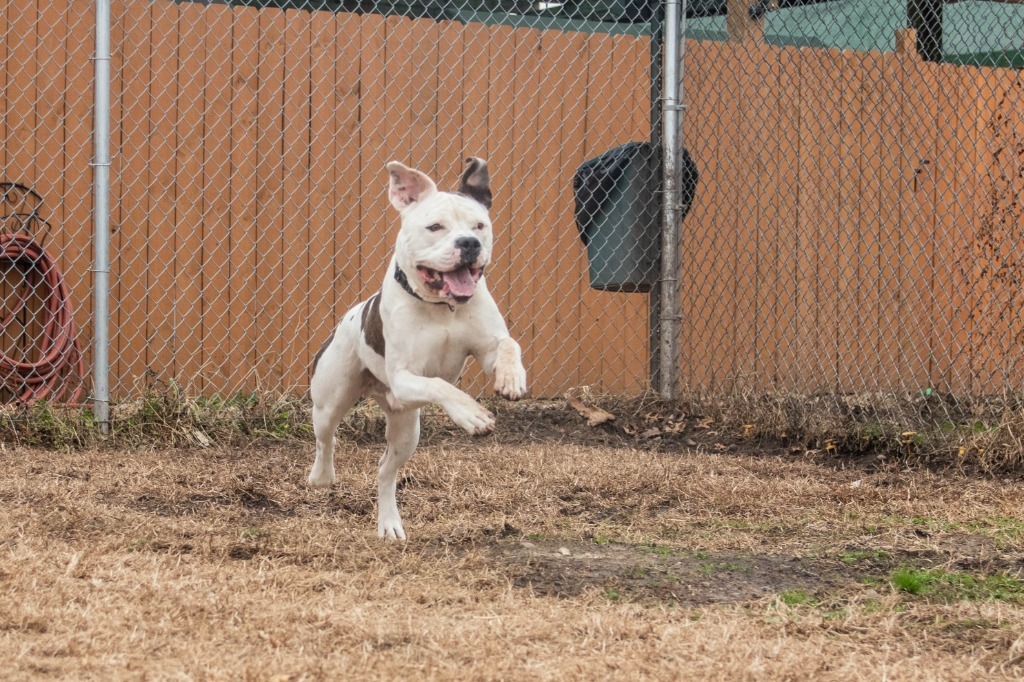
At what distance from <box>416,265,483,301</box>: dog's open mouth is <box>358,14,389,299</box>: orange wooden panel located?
3080mm

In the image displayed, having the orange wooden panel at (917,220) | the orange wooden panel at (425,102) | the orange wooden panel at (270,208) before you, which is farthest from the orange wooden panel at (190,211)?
the orange wooden panel at (917,220)

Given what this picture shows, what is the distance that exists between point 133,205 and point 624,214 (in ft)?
8.66

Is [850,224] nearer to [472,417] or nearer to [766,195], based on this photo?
[766,195]

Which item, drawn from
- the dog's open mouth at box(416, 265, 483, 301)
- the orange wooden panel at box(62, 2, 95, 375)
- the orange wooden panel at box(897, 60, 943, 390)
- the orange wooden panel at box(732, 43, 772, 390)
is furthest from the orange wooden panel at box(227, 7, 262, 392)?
the orange wooden panel at box(897, 60, 943, 390)

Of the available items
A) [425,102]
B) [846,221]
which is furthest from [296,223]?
[846,221]

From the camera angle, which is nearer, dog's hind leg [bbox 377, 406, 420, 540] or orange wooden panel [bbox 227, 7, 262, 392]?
dog's hind leg [bbox 377, 406, 420, 540]

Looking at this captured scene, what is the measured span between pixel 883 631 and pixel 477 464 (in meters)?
2.85

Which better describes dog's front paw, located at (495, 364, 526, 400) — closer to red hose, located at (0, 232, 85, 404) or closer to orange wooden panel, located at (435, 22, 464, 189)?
red hose, located at (0, 232, 85, 404)

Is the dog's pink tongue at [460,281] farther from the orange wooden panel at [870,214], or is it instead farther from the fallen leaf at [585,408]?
the orange wooden panel at [870,214]

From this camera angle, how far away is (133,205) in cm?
646

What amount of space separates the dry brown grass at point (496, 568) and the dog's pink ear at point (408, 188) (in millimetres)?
1145

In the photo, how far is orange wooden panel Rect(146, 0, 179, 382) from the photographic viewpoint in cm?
643

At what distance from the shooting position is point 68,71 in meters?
6.26

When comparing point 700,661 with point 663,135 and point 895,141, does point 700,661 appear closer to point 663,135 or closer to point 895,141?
point 663,135
